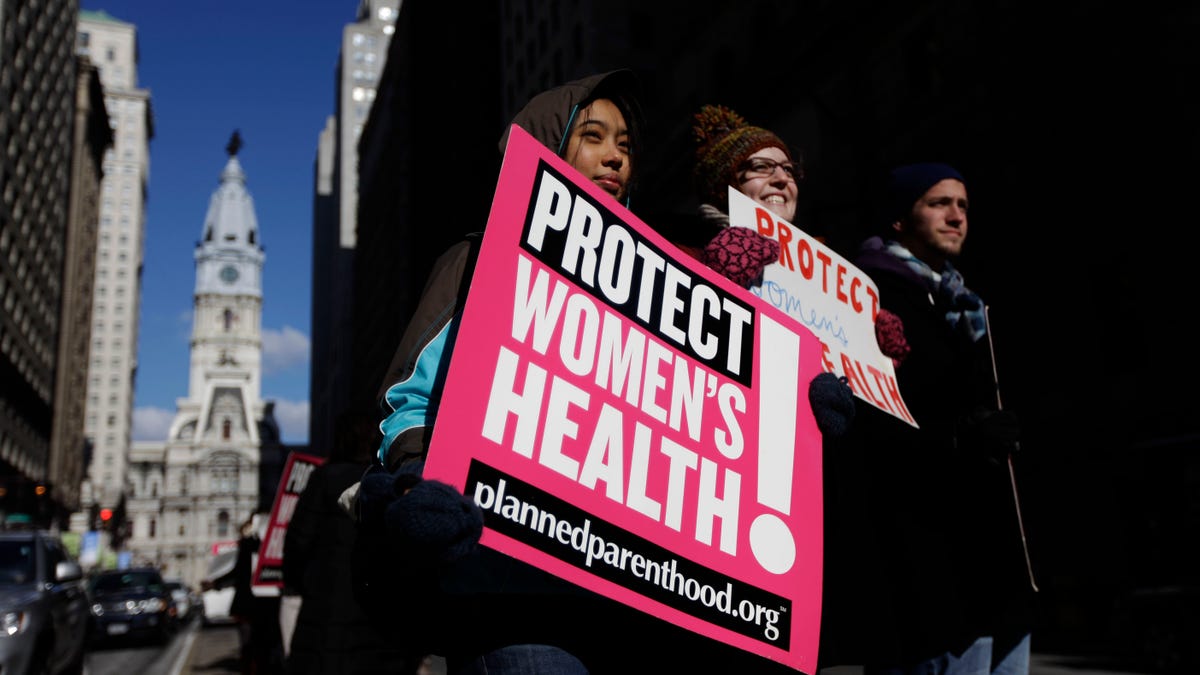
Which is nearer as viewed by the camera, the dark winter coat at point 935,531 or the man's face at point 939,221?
the dark winter coat at point 935,531

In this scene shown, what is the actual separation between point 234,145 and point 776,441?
8061 inches

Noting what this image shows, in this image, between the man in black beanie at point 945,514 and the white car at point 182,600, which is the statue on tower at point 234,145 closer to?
the white car at point 182,600

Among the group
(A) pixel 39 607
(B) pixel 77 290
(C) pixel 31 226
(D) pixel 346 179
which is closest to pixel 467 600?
(A) pixel 39 607

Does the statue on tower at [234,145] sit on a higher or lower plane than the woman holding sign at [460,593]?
higher

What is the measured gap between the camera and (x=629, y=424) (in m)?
2.09

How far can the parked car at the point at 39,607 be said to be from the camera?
8.41 meters

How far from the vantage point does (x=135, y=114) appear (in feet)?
462

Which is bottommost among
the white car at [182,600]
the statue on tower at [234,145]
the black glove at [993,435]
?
the black glove at [993,435]

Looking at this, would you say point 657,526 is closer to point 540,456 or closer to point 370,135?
point 540,456

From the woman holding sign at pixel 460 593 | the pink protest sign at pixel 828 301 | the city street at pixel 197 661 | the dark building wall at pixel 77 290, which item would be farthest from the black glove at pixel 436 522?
the dark building wall at pixel 77 290

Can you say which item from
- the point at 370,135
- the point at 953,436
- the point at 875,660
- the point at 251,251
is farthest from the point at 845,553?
the point at 251,251

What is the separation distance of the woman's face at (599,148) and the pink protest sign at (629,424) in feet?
1.27

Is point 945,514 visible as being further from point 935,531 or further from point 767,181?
point 767,181

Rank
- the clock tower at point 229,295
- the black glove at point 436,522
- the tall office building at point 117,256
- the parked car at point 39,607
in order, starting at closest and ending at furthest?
the black glove at point 436,522, the parked car at point 39,607, the tall office building at point 117,256, the clock tower at point 229,295
